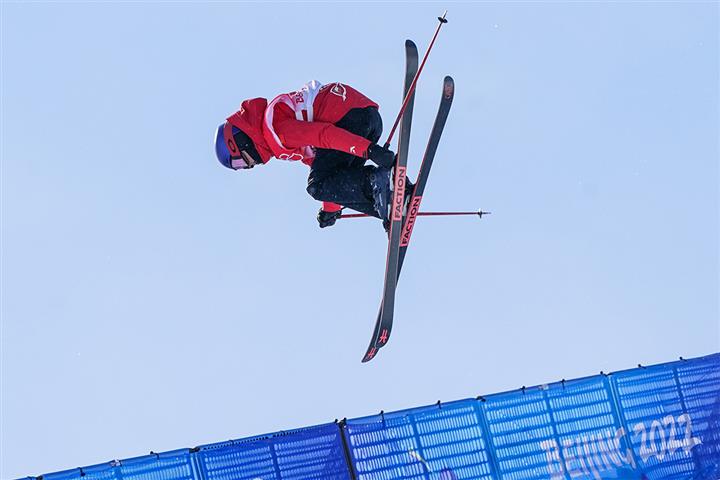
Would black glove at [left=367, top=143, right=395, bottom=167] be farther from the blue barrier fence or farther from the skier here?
the blue barrier fence

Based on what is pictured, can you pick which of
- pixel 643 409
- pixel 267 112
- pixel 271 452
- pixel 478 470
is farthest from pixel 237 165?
pixel 643 409

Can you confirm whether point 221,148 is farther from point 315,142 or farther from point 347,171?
point 347,171

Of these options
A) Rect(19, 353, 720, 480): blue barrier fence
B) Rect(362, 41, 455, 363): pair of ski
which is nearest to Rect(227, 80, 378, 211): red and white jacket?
Rect(362, 41, 455, 363): pair of ski

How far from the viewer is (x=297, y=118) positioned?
713 centimetres

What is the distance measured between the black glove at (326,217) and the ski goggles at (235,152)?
0.89 metres

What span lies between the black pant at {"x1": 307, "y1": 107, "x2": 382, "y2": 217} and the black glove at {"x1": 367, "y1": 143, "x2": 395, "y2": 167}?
42cm

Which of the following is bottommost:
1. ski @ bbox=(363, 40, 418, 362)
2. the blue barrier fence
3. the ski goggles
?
the blue barrier fence

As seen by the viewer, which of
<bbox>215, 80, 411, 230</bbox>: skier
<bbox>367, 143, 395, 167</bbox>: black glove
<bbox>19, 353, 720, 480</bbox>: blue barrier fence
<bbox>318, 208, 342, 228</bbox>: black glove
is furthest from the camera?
<bbox>318, 208, 342, 228</bbox>: black glove

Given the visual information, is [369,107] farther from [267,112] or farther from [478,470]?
[478,470]

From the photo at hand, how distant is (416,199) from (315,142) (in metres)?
1.07

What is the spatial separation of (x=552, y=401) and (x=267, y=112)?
281cm

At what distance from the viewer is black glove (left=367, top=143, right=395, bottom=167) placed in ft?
22.2

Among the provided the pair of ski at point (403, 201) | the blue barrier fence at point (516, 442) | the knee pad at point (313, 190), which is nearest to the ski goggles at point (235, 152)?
the knee pad at point (313, 190)

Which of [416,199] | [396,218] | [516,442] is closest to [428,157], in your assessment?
[416,199]
